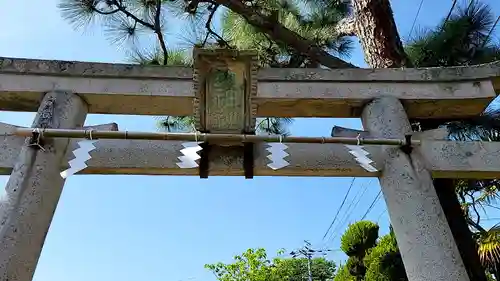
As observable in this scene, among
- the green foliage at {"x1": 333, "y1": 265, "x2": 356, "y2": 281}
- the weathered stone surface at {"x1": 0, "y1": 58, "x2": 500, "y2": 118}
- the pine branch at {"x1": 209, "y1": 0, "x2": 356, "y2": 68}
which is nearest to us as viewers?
the weathered stone surface at {"x1": 0, "y1": 58, "x2": 500, "y2": 118}

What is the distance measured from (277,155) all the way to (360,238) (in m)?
5.86

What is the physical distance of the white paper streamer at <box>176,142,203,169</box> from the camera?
222 centimetres

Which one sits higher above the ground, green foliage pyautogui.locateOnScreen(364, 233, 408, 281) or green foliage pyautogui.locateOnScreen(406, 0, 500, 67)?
green foliage pyautogui.locateOnScreen(406, 0, 500, 67)

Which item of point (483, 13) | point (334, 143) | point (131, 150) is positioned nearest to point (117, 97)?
point (131, 150)

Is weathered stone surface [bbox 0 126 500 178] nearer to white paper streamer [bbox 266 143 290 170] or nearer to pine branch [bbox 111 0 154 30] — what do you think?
white paper streamer [bbox 266 143 290 170]

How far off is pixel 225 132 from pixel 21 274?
1133 mm

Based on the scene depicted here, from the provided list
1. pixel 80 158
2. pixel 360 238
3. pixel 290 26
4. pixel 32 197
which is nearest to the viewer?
pixel 32 197

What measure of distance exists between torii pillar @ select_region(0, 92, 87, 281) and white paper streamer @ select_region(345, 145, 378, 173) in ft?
5.06

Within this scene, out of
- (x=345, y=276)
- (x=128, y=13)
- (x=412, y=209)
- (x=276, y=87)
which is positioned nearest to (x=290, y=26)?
(x=128, y=13)

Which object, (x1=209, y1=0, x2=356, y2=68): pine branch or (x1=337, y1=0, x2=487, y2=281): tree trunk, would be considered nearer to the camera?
(x1=337, y1=0, x2=487, y2=281): tree trunk

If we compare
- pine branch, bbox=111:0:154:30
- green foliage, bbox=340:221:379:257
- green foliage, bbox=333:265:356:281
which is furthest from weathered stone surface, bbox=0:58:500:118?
green foliage, bbox=333:265:356:281

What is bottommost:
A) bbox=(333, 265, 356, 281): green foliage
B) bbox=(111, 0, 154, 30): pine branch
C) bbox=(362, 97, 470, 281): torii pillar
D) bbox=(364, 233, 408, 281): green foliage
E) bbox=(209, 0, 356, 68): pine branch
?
bbox=(362, 97, 470, 281): torii pillar

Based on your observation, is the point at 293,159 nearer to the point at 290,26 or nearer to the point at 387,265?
the point at 290,26

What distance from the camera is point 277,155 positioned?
2.24 meters
